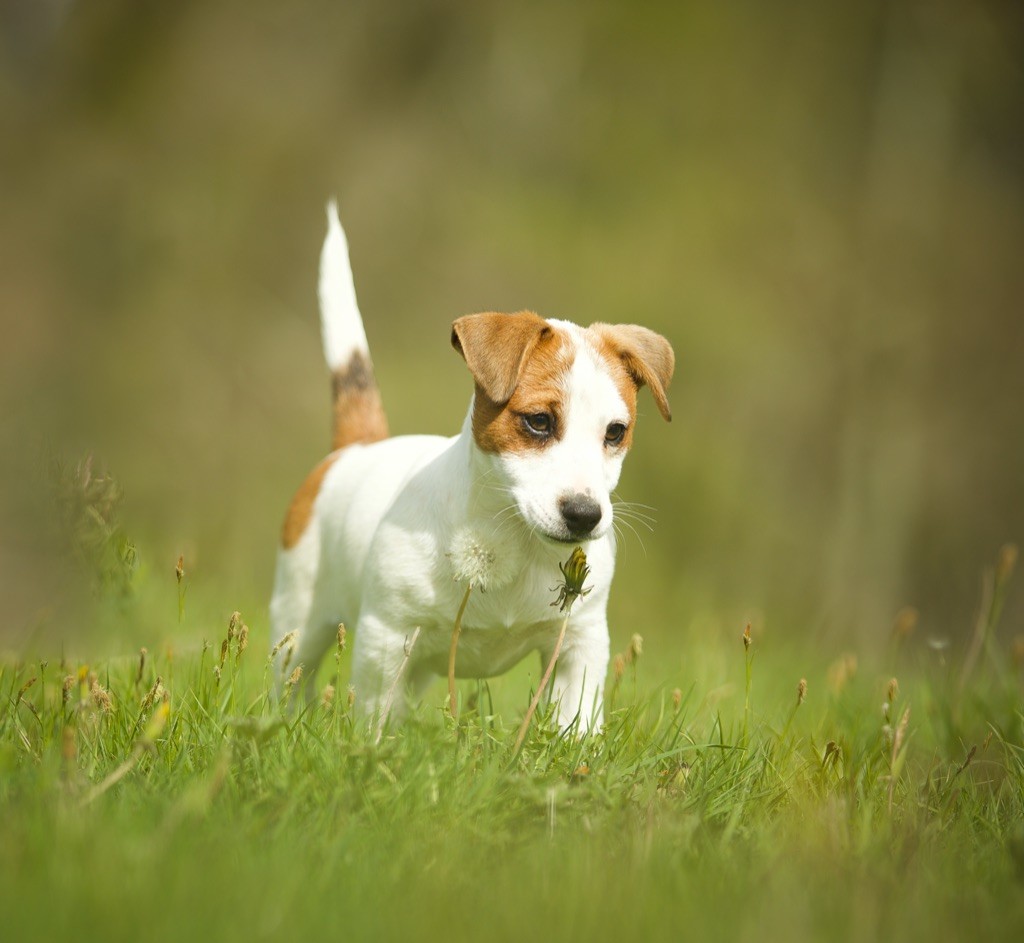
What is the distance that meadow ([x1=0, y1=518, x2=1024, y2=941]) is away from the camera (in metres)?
2.30

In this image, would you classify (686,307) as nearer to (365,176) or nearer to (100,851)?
(365,176)

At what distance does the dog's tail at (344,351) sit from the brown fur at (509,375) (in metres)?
1.67

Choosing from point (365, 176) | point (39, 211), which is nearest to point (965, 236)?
point (365, 176)

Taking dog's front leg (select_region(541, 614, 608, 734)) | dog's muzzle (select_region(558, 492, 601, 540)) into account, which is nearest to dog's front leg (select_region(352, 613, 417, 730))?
dog's front leg (select_region(541, 614, 608, 734))

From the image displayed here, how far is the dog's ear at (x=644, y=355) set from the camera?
3719mm

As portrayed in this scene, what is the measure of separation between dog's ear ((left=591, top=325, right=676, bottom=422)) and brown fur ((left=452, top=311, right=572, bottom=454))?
12.0 inches

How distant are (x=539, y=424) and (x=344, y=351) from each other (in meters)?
1.93

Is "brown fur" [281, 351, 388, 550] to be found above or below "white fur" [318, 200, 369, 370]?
below

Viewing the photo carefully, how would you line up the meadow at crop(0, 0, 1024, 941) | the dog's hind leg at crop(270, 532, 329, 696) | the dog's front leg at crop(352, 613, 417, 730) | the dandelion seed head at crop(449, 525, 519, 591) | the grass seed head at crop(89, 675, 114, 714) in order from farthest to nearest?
the dog's hind leg at crop(270, 532, 329, 696) → the meadow at crop(0, 0, 1024, 941) → the dog's front leg at crop(352, 613, 417, 730) → the dandelion seed head at crop(449, 525, 519, 591) → the grass seed head at crop(89, 675, 114, 714)

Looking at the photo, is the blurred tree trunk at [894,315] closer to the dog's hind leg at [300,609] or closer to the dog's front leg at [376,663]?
the dog's hind leg at [300,609]

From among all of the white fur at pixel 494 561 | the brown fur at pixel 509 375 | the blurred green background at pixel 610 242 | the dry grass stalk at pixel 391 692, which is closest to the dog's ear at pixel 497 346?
the brown fur at pixel 509 375

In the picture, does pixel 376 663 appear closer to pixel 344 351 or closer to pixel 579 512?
pixel 579 512

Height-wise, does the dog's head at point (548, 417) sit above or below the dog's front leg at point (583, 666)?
above

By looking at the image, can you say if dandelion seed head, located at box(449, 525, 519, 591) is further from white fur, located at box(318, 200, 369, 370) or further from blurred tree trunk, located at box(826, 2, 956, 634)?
blurred tree trunk, located at box(826, 2, 956, 634)
